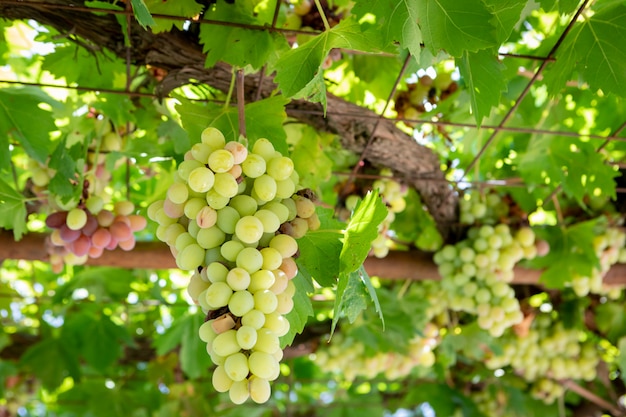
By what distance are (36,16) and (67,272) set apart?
191 centimetres

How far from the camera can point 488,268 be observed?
1956 millimetres

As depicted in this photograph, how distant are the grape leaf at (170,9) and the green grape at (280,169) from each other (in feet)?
1.39

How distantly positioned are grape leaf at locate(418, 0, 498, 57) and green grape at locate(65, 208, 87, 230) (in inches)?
33.2

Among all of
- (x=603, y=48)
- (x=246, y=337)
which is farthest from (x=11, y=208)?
(x=603, y=48)

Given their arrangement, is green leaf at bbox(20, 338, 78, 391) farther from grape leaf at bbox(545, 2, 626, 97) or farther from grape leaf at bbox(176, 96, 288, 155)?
grape leaf at bbox(545, 2, 626, 97)

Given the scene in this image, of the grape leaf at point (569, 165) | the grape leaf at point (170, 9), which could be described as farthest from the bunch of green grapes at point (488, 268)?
the grape leaf at point (170, 9)

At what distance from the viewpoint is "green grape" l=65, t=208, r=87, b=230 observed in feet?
4.63

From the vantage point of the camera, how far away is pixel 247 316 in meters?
0.82

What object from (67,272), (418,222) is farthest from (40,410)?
(418,222)

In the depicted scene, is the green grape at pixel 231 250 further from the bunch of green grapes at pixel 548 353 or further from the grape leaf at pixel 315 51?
the bunch of green grapes at pixel 548 353

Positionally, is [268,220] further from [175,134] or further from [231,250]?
[175,134]

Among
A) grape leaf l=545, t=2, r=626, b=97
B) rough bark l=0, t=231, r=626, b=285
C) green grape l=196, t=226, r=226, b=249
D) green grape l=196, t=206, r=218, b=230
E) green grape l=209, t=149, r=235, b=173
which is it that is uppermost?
grape leaf l=545, t=2, r=626, b=97

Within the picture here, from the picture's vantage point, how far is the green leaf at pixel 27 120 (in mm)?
1422

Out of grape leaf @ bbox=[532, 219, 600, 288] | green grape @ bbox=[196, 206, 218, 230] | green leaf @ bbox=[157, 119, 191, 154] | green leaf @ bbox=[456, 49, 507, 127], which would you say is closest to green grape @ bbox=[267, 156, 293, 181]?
green grape @ bbox=[196, 206, 218, 230]
